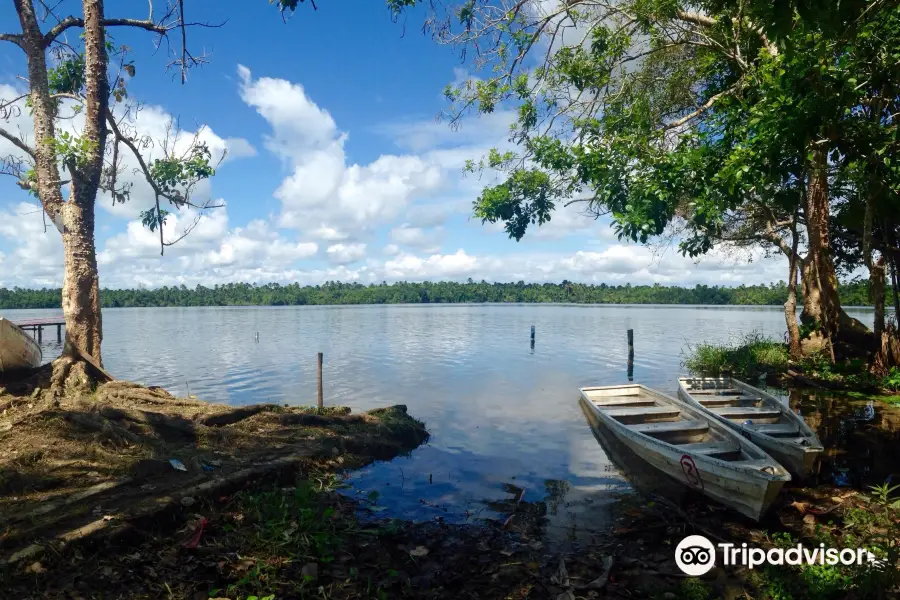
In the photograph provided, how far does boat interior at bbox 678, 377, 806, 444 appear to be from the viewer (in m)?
10.7

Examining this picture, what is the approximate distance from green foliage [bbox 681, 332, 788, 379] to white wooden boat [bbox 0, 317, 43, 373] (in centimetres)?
2398

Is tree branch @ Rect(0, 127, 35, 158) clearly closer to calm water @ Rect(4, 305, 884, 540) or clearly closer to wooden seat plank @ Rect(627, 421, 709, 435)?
calm water @ Rect(4, 305, 884, 540)

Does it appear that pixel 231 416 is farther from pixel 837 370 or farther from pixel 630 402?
pixel 837 370

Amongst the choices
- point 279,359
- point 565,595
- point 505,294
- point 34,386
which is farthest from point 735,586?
point 505,294

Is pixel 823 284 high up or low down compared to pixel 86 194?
down

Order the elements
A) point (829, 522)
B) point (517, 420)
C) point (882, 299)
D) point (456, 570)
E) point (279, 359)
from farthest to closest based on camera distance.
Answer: point (279, 359) < point (882, 299) < point (517, 420) < point (829, 522) < point (456, 570)

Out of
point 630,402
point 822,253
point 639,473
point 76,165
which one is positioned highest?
point 76,165

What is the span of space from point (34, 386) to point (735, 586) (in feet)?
41.6

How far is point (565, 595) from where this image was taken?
5.40 metres

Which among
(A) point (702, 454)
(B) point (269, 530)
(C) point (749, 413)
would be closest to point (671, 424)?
(C) point (749, 413)

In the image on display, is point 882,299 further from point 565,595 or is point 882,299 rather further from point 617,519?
point 565,595

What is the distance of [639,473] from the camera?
10531 millimetres

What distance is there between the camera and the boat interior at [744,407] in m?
10.7

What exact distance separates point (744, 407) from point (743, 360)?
10.7 meters
